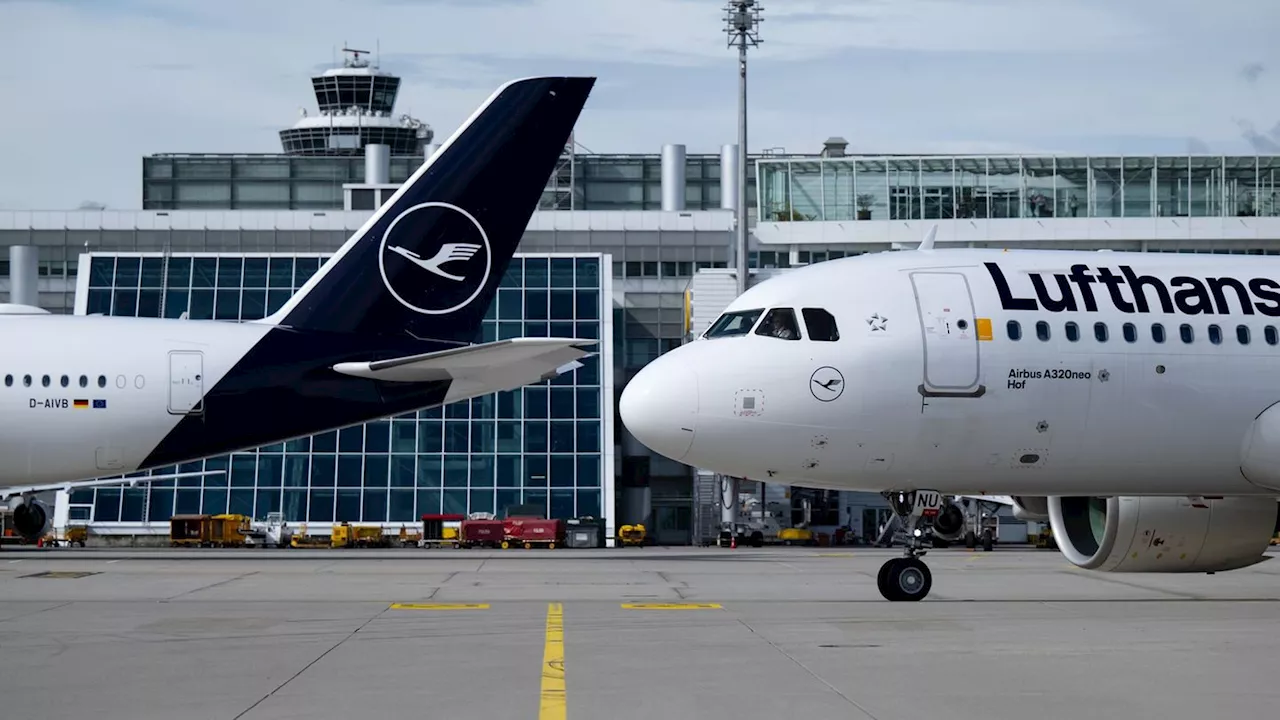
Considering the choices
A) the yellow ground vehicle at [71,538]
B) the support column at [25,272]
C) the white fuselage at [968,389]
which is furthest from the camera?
the support column at [25,272]

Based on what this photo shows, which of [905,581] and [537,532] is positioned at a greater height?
[537,532]

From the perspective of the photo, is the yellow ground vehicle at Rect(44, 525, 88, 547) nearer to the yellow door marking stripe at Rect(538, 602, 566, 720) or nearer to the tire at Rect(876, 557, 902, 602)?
the yellow door marking stripe at Rect(538, 602, 566, 720)

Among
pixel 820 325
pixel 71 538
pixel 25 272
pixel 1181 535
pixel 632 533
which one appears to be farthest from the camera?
pixel 25 272

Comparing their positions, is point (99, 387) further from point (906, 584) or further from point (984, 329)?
point (984, 329)

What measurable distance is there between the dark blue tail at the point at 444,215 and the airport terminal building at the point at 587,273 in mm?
24869

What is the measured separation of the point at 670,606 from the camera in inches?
786

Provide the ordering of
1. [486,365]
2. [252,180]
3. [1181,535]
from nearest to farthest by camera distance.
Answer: [1181,535] → [486,365] → [252,180]

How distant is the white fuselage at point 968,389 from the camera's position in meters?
19.3

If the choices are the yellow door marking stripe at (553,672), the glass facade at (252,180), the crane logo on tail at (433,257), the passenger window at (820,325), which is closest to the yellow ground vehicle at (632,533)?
the crane logo on tail at (433,257)

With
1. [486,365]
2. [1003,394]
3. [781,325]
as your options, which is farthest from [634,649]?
[486,365]

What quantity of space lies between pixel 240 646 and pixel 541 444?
44925 millimetres

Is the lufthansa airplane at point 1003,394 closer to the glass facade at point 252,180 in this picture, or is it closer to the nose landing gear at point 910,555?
the nose landing gear at point 910,555

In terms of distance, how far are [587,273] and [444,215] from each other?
1209 inches

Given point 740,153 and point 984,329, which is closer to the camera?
point 984,329
